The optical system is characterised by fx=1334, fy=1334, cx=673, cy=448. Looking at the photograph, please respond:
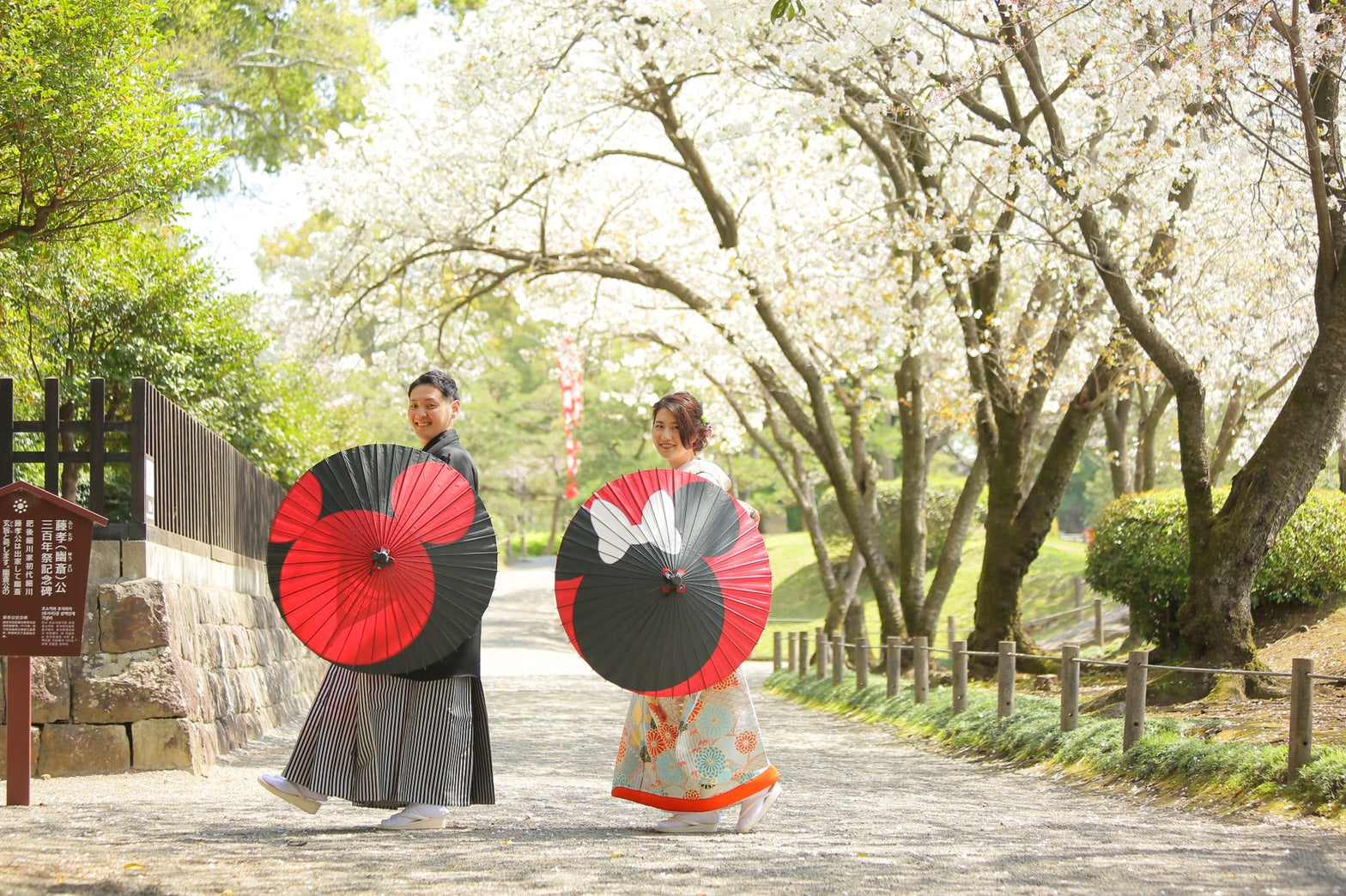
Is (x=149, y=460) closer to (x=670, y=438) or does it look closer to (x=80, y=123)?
(x=80, y=123)

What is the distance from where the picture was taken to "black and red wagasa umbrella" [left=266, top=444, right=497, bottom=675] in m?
4.99

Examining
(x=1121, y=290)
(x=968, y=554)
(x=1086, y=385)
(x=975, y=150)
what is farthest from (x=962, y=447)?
(x=1121, y=290)

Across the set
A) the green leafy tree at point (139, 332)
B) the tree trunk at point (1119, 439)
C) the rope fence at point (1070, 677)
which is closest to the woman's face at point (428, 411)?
the rope fence at point (1070, 677)

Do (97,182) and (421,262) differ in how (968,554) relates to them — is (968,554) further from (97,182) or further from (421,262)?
(97,182)

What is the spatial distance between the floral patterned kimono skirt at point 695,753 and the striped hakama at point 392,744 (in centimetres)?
60

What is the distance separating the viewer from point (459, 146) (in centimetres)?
1582

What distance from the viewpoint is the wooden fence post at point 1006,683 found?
941cm

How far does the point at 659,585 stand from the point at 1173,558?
818 centimetres

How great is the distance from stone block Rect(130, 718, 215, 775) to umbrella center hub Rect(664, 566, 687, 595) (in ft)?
12.1

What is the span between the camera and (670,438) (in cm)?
535

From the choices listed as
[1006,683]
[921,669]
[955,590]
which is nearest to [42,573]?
[1006,683]

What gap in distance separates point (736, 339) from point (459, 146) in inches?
159

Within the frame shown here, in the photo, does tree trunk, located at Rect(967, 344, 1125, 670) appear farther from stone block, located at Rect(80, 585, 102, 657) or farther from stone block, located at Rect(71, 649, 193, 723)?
stone block, located at Rect(80, 585, 102, 657)

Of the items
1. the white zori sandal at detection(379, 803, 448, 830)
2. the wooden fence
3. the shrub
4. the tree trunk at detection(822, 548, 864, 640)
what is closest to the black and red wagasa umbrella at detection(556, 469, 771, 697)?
the white zori sandal at detection(379, 803, 448, 830)
